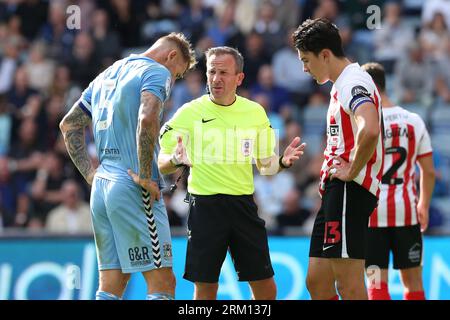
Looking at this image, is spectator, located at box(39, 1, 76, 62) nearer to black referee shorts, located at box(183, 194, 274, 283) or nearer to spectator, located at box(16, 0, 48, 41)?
spectator, located at box(16, 0, 48, 41)

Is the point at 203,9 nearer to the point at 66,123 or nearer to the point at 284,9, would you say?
the point at 284,9

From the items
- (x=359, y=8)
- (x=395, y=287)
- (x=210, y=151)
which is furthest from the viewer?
(x=359, y=8)

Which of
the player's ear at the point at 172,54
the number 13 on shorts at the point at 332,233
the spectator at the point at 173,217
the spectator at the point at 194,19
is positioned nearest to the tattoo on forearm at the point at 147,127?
the player's ear at the point at 172,54

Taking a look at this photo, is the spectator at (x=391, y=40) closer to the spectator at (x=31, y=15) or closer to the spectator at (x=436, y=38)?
the spectator at (x=436, y=38)

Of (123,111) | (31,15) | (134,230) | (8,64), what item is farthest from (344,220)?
(31,15)

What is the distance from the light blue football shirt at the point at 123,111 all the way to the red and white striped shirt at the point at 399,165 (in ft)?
7.96

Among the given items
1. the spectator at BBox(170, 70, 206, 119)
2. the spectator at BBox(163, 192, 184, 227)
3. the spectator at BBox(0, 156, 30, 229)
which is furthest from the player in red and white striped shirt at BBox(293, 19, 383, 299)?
the spectator at BBox(170, 70, 206, 119)

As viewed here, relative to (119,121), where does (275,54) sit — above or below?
above

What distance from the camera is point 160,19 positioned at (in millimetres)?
16625

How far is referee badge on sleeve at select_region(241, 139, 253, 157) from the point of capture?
24.6 feet

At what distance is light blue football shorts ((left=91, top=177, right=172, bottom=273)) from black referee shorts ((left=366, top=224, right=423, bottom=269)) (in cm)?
243

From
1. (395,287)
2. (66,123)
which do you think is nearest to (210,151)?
(66,123)

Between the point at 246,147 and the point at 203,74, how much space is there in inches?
300

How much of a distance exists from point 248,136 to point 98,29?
892 centimetres
